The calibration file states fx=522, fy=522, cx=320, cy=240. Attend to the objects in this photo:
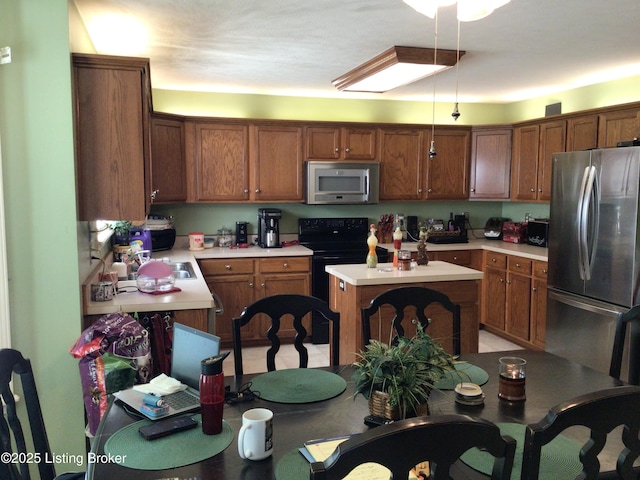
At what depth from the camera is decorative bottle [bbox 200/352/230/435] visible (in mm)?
1480

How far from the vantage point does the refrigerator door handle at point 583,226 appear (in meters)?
3.87

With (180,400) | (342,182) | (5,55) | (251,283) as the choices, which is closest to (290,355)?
(251,283)

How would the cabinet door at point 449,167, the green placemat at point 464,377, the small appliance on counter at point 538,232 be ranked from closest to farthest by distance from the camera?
1. the green placemat at point 464,377
2. the small appliance on counter at point 538,232
3. the cabinet door at point 449,167

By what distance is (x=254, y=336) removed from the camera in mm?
4973

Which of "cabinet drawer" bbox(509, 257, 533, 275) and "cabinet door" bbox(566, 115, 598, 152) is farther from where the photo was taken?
"cabinet drawer" bbox(509, 257, 533, 275)

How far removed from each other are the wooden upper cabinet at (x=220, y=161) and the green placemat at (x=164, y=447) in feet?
12.2

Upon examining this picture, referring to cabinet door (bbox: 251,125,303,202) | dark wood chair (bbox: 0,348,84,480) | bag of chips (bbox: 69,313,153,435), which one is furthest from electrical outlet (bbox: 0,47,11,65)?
cabinet door (bbox: 251,125,303,202)

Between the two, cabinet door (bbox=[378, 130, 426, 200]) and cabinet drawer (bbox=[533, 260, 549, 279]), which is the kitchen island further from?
cabinet door (bbox=[378, 130, 426, 200])

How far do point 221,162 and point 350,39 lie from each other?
2.13 m

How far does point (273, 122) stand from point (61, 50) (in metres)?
2.80

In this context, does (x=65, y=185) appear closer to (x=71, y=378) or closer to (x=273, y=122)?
(x=71, y=378)

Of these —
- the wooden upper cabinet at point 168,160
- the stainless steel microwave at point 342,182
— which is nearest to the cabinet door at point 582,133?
the stainless steel microwave at point 342,182

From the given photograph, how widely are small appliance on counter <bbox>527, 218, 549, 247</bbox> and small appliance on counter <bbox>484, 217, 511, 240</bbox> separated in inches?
19.2

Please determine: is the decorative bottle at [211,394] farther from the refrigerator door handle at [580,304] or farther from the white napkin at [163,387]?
the refrigerator door handle at [580,304]
